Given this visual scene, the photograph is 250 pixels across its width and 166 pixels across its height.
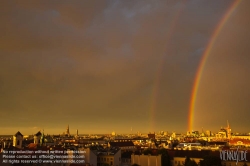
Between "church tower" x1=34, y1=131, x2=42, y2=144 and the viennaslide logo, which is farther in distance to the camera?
"church tower" x1=34, y1=131, x2=42, y2=144

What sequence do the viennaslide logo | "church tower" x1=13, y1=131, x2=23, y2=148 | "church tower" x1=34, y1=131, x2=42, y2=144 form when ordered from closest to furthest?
1. the viennaslide logo
2. "church tower" x1=13, y1=131, x2=23, y2=148
3. "church tower" x1=34, y1=131, x2=42, y2=144

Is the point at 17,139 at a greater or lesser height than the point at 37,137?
lesser

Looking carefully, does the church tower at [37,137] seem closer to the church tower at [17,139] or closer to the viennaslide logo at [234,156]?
the church tower at [17,139]

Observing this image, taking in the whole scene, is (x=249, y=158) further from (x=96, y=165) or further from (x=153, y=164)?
(x=96, y=165)

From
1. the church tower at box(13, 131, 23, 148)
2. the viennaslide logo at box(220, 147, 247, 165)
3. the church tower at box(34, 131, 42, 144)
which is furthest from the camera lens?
the church tower at box(34, 131, 42, 144)

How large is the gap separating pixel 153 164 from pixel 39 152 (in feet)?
68.0

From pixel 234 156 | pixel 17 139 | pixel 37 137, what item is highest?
pixel 37 137

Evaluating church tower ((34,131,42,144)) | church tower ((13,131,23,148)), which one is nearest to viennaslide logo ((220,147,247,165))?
church tower ((13,131,23,148))

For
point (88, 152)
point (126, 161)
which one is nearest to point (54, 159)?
point (88, 152)

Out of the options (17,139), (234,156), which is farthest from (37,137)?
(234,156)

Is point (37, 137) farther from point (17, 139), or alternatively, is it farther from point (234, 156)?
point (234, 156)

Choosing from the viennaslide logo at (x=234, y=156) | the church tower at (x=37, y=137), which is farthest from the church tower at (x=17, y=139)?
the viennaslide logo at (x=234, y=156)

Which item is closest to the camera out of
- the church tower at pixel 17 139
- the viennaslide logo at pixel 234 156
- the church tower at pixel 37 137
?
the viennaslide logo at pixel 234 156

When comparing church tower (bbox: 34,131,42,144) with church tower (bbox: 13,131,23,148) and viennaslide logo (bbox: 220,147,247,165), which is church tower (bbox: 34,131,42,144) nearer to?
church tower (bbox: 13,131,23,148)
